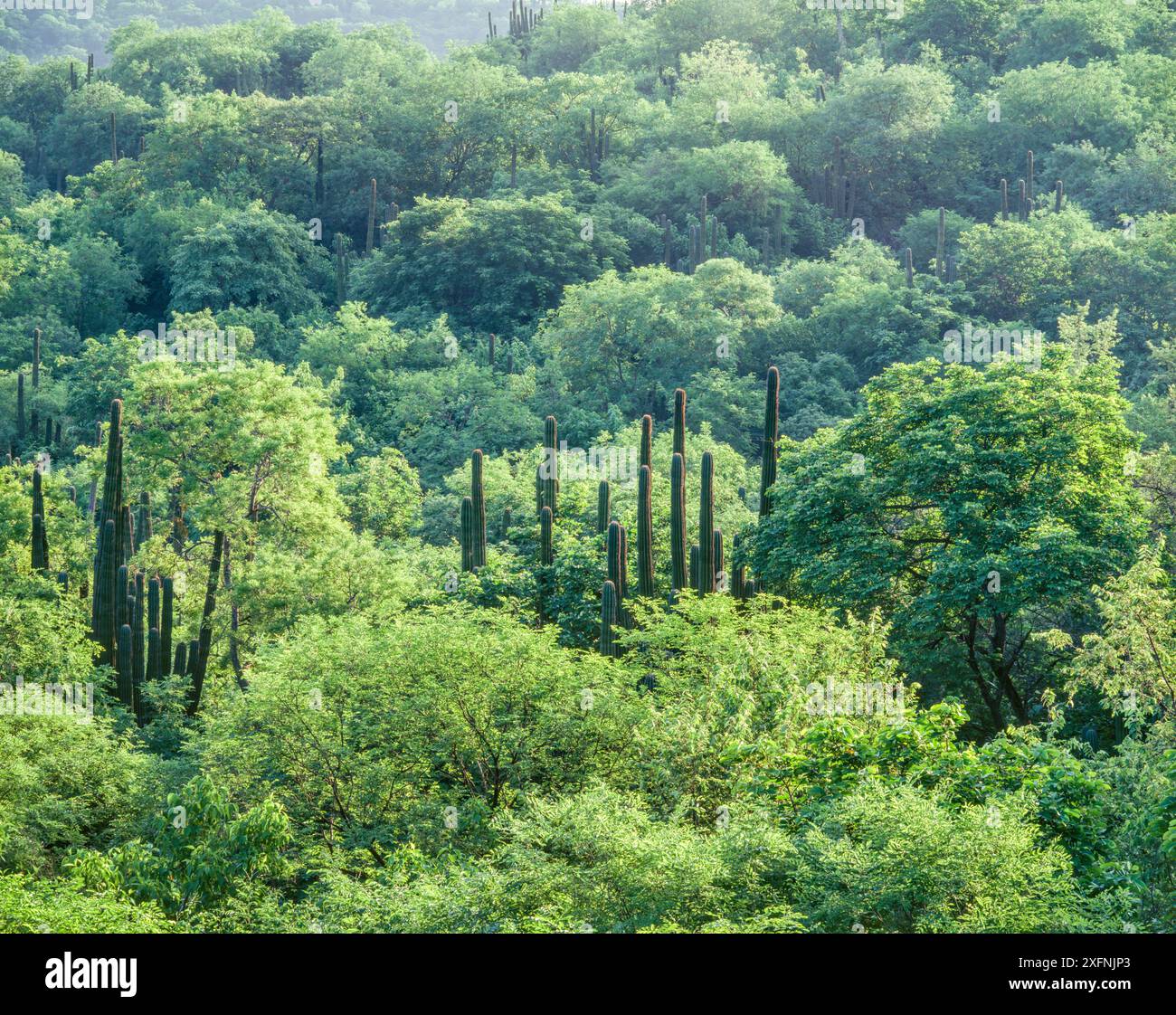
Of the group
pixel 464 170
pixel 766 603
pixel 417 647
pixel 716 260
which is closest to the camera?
pixel 417 647

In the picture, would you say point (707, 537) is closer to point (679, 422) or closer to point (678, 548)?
point (678, 548)

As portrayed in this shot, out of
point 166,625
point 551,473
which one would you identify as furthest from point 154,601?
point 551,473

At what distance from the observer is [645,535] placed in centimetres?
2469

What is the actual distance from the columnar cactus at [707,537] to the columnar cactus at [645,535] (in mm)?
871

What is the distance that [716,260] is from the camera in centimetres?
4734

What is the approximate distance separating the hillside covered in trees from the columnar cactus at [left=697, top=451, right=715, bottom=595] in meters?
0.18

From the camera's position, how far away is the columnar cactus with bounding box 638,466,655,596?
24688 millimetres

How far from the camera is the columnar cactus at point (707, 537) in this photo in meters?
24.3

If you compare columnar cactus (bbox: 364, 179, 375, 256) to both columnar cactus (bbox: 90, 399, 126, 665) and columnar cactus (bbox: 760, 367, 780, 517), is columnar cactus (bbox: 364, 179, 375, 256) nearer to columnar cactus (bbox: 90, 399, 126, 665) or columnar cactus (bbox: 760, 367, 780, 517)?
columnar cactus (bbox: 90, 399, 126, 665)

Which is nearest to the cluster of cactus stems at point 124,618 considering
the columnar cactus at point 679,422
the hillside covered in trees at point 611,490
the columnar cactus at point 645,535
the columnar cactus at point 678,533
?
the hillside covered in trees at point 611,490
